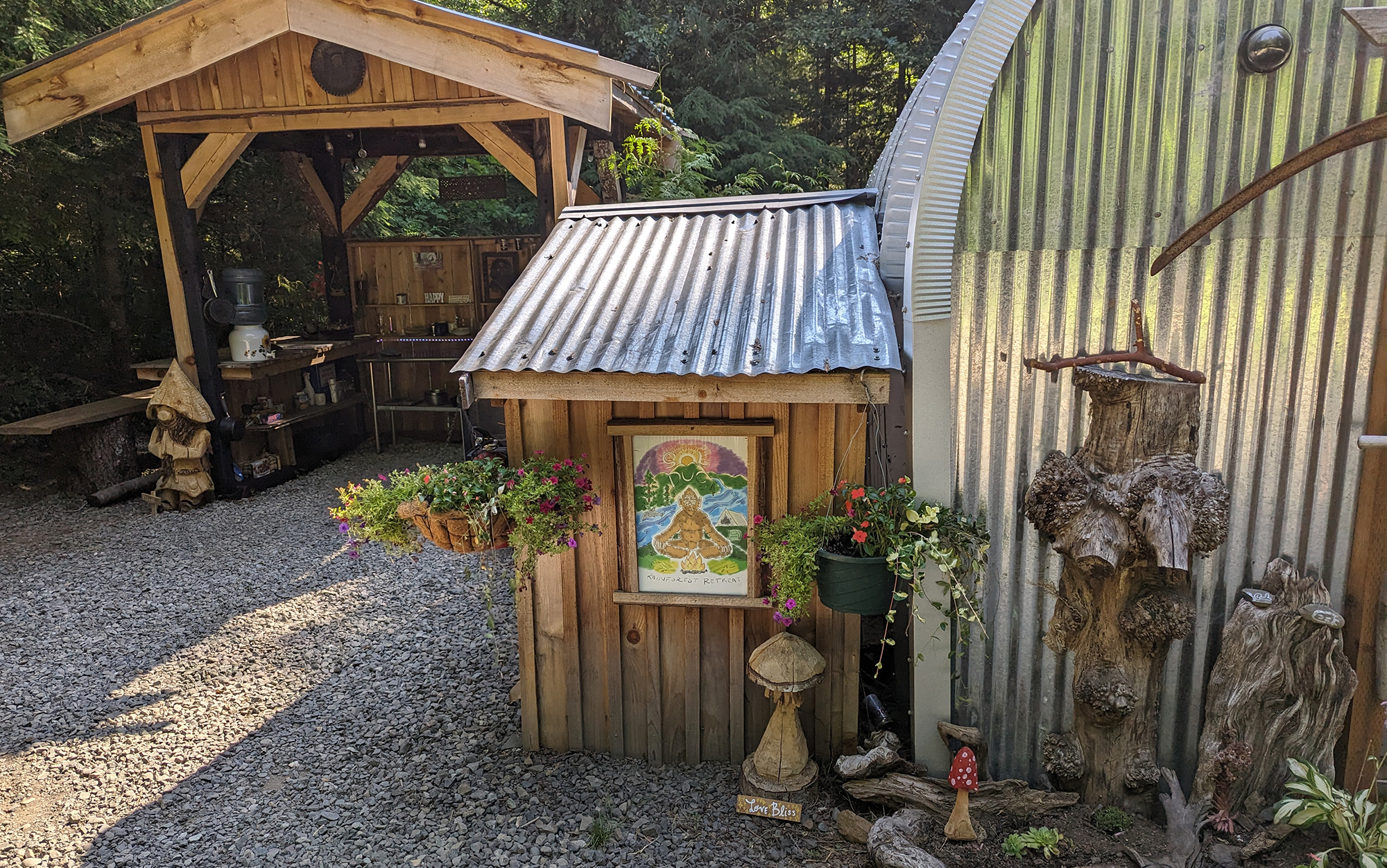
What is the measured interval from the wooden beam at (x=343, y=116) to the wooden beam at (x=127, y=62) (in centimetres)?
40

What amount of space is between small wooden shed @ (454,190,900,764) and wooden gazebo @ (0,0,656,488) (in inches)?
107

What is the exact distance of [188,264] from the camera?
7602mm

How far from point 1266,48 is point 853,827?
3.43 m

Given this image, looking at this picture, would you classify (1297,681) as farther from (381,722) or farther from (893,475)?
(381,722)

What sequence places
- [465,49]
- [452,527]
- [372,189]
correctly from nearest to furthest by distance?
[452,527] < [465,49] < [372,189]

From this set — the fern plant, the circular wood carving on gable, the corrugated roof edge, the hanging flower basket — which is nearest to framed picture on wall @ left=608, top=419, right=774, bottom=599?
the hanging flower basket

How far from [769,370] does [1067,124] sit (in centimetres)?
154

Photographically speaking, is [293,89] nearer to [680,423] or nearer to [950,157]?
[680,423]

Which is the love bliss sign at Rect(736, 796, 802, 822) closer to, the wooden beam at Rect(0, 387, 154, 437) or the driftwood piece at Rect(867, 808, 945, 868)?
the driftwood piece at Rect(867, 808, 945, 868)

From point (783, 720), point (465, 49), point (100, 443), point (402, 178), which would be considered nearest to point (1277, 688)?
point (783, 720)

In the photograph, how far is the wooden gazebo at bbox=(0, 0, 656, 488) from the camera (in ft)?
19.9

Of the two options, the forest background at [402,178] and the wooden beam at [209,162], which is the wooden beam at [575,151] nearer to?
the forest background at [402,178]

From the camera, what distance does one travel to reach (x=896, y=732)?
392cm

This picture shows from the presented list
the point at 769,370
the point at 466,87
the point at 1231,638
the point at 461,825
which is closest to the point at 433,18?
the point at 466,87
